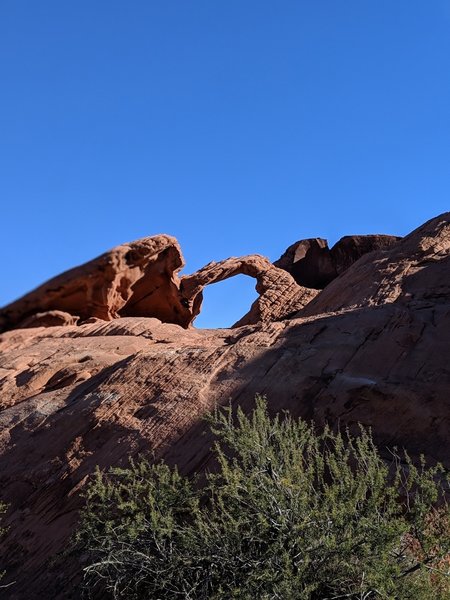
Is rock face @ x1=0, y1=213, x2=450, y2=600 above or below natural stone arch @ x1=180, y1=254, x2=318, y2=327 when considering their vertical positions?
below

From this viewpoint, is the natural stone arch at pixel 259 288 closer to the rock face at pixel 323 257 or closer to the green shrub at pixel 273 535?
the rock face at pixel 323 257

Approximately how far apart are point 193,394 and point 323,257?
15.9 metres

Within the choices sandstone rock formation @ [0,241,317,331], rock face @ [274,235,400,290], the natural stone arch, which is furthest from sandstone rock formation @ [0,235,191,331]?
rock face @ [274,235,400,290]

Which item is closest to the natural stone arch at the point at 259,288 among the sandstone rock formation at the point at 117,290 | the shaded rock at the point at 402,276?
the sandstone rock formation at the point at 117,290

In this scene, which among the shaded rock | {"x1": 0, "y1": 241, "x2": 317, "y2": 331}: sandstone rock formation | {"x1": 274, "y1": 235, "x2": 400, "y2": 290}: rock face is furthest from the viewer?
{"x1": 274, "y1": 235, "x2": 400, "y2": 290}: rock face

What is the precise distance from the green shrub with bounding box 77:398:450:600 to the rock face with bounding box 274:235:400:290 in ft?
54.3

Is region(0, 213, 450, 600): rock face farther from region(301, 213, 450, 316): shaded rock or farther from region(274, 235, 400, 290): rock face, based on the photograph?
region(274, 235, 400, 290): rock face

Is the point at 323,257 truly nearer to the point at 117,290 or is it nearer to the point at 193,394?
the point at 117,290

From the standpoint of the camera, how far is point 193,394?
29.8ft

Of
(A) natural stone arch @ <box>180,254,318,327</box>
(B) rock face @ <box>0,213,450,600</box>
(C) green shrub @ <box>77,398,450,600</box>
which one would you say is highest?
(A) natural stone arch @ <box>180,254,318,327</box>

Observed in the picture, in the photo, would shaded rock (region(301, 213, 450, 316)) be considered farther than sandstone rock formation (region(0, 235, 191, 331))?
No

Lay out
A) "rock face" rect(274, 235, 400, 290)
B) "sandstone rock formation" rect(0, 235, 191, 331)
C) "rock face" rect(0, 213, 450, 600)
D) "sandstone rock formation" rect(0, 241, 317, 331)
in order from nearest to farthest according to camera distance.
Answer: "rock face" rect(0, 213, 450, 600) < "sandstone rock formation" rect(0, 235, 191, 331) < "sandstone rock formation" rect(0, 241, 317, 331) < "rock face" rect(274, 235, 400, 290)

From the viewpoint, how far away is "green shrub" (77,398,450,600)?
236 inches

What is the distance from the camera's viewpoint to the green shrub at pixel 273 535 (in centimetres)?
598
